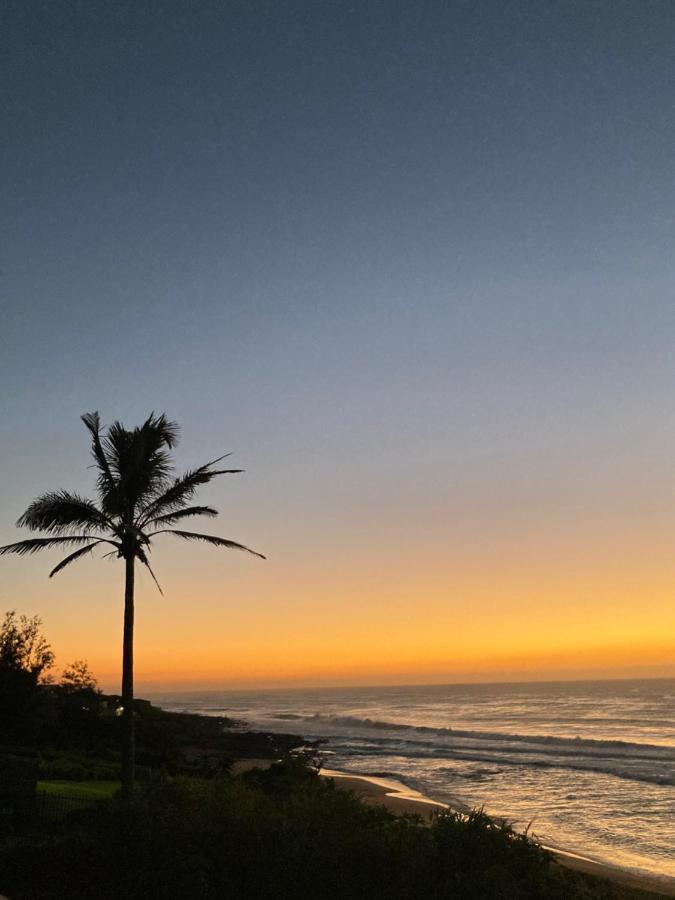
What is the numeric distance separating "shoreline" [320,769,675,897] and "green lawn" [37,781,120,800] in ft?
22.5

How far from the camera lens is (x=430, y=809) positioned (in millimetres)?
28328

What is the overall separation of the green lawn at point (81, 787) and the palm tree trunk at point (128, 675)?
9.45ft

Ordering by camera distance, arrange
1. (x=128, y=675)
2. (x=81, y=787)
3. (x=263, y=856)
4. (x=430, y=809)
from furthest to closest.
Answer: (x=430, y=809) < (x=81, y=787) < (x=128, y=675) < (x=263, y=856)

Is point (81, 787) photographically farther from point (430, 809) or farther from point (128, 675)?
point (430, 809)

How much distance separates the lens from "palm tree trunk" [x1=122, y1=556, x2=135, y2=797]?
1683 cm

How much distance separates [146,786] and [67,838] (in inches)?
82.4

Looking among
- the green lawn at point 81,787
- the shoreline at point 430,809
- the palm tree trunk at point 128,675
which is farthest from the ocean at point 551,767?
the green lawn at point 81,787

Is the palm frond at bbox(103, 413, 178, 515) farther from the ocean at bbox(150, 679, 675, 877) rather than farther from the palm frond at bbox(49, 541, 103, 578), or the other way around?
the ocean at bbox(150, 679, 675, 877)

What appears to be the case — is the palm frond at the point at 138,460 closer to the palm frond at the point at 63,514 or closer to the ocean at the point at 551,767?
the palm frond at the point at 63,514

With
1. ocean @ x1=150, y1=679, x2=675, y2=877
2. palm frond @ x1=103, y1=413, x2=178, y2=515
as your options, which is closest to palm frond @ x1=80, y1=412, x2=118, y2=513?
palm frond @ x1=103, y1=413, x2=178, y2=515

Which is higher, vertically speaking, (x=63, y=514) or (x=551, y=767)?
(x=63, y=514)

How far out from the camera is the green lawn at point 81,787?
19.4m

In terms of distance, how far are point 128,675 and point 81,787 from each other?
730 centimetres

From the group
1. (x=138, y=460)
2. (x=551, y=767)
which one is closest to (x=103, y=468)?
(x=138, y=460)
